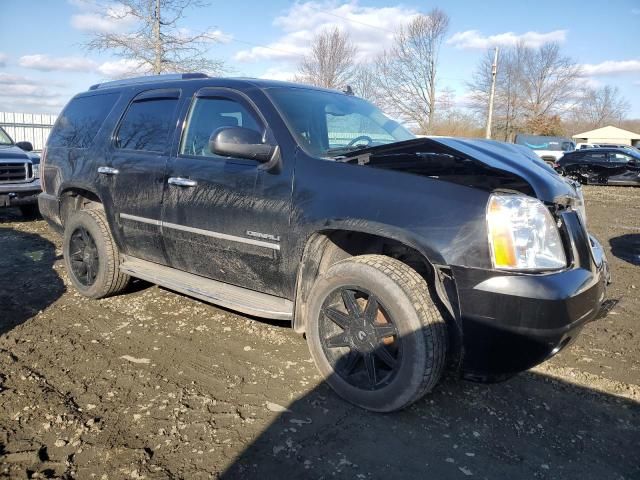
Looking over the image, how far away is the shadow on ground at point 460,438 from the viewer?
7.91 ft

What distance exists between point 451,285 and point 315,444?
107cm

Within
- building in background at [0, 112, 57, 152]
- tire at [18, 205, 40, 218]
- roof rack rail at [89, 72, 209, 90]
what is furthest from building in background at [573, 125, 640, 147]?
roof rack rail at [89, 72, 209, 90]

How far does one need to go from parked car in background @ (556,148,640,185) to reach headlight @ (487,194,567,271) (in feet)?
56.0

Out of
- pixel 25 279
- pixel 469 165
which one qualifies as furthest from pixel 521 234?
pixel 25 279

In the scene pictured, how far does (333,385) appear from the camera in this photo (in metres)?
3.03

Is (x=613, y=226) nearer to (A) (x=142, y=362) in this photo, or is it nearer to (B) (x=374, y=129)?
(B) (x=374, y=129)

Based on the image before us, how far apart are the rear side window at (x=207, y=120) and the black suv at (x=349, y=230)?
0.01 meters

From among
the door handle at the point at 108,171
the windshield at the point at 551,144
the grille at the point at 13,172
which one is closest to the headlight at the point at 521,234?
the door handle at the point at 108,171

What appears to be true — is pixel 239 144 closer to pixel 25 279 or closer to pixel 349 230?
pixel 349 230

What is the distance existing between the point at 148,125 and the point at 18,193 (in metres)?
5.93

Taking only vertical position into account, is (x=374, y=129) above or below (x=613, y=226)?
above

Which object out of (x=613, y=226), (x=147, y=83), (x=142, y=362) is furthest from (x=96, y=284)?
(x=613, y=226)

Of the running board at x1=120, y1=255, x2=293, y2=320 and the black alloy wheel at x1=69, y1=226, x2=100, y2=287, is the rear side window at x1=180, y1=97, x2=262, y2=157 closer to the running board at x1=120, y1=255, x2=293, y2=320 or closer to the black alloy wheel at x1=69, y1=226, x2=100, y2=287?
the running board at x1=120, y1=255, x2=293, y2=320

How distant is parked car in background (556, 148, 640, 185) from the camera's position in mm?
18344
